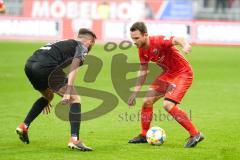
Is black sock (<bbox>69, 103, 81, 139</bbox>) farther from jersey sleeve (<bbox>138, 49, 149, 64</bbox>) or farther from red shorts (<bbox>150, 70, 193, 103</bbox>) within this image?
red shorts (<bbox>150, 70, 193, 103</bbox>)

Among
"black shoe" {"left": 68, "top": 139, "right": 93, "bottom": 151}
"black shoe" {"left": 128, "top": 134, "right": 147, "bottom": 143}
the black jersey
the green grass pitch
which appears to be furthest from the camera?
"black shoe" {"left": 128, "top": 134, "right": 147, "bottom": 143}

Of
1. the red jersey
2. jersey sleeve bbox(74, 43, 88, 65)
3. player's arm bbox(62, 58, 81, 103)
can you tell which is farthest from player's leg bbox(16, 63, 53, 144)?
the red jersey

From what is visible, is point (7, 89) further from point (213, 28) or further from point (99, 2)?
point (99, 2)

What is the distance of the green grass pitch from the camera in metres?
10.6

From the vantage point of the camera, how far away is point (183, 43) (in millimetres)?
10711

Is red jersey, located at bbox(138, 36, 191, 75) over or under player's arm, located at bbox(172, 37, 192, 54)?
under

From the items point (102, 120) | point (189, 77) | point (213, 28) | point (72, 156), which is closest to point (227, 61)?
point (213, 28)

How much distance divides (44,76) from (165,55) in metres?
2.10

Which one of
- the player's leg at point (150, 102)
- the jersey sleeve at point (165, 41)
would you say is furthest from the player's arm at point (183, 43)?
the player's leg at point (150, 102)

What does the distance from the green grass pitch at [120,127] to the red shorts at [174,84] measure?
856mm

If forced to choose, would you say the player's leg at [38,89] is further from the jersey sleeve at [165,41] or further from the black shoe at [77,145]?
the jersey sleeve at [165,41]

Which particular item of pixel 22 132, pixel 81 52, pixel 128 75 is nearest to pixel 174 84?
pixel 81 52

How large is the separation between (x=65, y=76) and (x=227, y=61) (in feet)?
62.8

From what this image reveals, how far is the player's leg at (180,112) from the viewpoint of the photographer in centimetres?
1122
